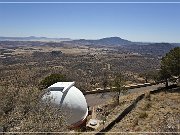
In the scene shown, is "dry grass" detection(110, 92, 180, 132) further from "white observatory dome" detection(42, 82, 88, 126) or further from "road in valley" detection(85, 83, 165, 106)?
"road in valley" detection(85, 83, 165, 106)

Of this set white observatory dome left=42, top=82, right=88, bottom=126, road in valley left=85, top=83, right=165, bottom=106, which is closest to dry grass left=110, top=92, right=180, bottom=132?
white observatory dome left=42, top=82, right=88, bottom=126

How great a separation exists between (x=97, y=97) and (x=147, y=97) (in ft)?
68.3

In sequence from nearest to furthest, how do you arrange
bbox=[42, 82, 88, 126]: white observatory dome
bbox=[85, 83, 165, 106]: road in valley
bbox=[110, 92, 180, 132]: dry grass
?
bbox=[110, 92, 180, 132]: dry grass < bbox=[42, 82, 88, 126]: white observatory dome < bbox=[85, 83, 165, 106]: road in valley

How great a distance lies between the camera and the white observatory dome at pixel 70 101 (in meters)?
28.4

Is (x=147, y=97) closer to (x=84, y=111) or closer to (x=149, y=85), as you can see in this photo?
(x=84, y=111)

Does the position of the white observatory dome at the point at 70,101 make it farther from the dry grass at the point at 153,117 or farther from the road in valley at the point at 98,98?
the road in valley at the point at 98,98

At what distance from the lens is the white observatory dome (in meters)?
28.4

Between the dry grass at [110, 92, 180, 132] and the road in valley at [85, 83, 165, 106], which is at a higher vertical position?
the dry grass at [110, 92, 180, 132]

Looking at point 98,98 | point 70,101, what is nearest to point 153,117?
point 70,101

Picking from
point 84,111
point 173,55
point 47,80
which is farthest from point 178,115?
point 47,80

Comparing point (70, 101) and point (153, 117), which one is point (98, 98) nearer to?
point (70, 101)

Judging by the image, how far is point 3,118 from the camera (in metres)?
17.0

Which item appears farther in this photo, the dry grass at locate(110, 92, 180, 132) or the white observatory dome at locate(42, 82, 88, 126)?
the white observatory dome at locate(42, 82, 88, 126)

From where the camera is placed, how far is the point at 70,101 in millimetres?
29156
